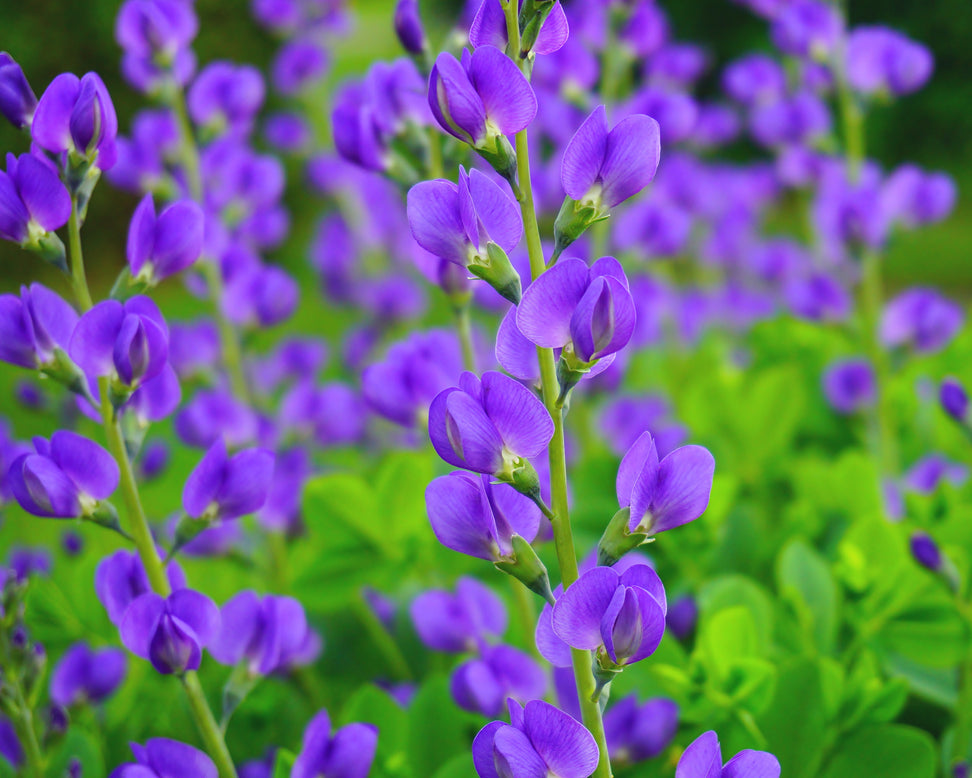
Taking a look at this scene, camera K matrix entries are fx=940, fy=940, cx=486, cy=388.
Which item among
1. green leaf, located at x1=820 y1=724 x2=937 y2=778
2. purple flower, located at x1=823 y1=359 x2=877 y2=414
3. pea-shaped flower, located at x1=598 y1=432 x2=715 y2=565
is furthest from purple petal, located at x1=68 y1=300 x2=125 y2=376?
purple flower, located at x1=823 y1=359 x2=877 y2=414

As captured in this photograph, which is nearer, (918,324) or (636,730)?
(636,730)

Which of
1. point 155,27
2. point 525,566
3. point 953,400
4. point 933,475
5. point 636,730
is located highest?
point 155,27

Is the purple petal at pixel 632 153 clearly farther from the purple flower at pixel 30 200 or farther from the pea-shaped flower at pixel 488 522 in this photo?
the purple flower at pixel 30 200

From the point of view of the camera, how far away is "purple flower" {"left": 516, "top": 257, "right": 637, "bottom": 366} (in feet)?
1.54

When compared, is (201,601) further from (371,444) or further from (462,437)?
(371,444)

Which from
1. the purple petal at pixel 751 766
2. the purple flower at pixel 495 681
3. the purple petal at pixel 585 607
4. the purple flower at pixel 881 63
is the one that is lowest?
the purple flower at pixel 495 681

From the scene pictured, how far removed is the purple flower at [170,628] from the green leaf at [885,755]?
450 mm

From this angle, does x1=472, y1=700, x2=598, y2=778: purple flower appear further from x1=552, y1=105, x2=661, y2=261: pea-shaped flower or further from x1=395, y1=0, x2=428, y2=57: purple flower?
x1=395, y1=0, x2=428, y2=57: purple flower

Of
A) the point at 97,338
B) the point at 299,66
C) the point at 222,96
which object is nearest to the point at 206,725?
the point at 97,338

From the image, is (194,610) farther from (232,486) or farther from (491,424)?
(491,424)

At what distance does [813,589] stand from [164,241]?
0.64m

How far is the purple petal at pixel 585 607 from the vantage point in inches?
18.5

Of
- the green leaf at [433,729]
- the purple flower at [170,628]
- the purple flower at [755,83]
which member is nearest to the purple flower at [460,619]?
the green leaf at [433,729]

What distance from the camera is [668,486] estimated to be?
507mm
